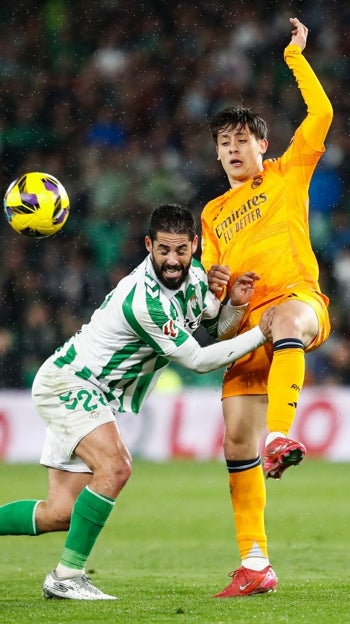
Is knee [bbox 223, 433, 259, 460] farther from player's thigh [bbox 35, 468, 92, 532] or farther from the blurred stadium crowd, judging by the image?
the blurred stadium crowd

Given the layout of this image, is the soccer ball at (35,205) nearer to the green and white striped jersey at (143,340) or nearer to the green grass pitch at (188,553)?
the green and white striped jersey at (143,340)

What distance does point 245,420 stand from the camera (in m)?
5.92

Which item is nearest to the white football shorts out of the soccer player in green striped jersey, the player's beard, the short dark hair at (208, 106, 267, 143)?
the soccer player in green striped jersey

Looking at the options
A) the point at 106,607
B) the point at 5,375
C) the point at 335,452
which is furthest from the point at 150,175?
the point at 106,607

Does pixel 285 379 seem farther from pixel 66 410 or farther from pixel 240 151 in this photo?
pixel 240 151

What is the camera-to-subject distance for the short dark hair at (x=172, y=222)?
5504 millimetres

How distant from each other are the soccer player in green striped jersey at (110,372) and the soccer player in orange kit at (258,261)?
0.19 metres

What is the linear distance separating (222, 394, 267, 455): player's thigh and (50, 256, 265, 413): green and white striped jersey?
0.42 metres

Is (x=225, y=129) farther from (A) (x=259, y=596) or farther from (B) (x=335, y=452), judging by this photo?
(B) (x=335, y=452)

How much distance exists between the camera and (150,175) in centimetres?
1549

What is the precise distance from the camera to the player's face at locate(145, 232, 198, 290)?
5.49 m

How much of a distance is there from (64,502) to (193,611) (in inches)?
36.9

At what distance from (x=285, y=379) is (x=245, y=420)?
1.68 feet

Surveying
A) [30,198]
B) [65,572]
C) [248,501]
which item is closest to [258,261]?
[248,501]
